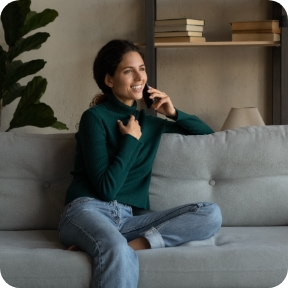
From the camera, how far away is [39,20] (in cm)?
360

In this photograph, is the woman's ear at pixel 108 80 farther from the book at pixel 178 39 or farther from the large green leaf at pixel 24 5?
the large green leaf at pixel 24 5

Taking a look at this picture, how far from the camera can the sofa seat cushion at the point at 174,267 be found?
1832 mm

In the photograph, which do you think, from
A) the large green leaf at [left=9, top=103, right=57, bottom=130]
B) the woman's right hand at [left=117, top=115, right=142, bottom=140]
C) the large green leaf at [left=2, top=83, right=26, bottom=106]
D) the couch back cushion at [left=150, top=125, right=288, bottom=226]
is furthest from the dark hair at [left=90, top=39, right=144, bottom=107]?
the large green leaf at [left=2, top=83, right=26, bottom=106]

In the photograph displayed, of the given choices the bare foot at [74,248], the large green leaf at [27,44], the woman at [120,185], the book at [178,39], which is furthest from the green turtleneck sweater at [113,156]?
the large green leaf at [27,44]

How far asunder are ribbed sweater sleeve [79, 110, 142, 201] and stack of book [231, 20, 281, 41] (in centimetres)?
161

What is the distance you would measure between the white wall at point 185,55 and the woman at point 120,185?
1423 mm

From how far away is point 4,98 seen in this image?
3.70 meters

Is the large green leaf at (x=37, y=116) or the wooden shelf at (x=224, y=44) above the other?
the wooden shelf at (x=224, y=44)

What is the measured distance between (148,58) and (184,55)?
0.43 metres

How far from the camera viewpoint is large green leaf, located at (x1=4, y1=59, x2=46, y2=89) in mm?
3609

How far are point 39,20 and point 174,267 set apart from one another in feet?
7.36

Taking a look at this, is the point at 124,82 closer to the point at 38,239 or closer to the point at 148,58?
the point at 38,239

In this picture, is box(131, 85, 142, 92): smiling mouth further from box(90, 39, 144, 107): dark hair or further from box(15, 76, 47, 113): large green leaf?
box(15, 76, 47, 113): large green leaf

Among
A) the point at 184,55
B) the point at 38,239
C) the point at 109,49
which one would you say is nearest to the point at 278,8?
the point at 184,55
